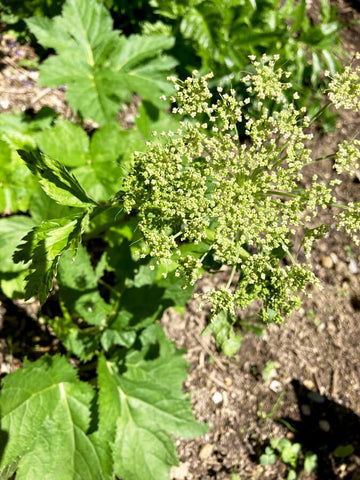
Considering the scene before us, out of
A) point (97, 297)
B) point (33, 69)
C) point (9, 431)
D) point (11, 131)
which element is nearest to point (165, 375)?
point (97, 297)

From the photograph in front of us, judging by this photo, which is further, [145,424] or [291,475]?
[291,475]

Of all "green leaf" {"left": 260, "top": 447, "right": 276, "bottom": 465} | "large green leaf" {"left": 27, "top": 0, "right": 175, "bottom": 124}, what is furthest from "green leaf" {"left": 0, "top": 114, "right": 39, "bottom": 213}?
"green leaf" {"left": 260, "top": 447, "right": 276, "bottom": 465}

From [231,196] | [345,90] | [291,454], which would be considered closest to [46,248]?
[231,196]

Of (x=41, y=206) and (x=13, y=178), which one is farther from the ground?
(x=13, y=178)

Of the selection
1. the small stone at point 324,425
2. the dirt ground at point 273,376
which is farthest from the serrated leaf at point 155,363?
the small stone at point 324,425

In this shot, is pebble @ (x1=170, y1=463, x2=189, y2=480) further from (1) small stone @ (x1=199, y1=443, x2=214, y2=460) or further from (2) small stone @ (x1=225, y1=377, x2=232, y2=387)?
(2) small stone @ (x1=225, y1=377, x2=232, y2=387)

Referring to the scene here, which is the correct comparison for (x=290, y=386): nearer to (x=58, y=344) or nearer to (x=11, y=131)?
(x=58, y=344)

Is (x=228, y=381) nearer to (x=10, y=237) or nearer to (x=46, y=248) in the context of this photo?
(x=10, y=237)
